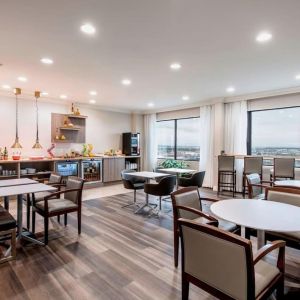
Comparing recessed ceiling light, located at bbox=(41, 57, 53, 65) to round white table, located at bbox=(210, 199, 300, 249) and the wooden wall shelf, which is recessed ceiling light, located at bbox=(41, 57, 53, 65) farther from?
round white table, located at bbox=(210, 199, 300, 249)

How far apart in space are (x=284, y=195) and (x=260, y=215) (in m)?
0.82

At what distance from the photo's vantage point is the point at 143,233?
3.52m

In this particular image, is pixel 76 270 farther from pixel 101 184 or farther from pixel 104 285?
pixel 101 184

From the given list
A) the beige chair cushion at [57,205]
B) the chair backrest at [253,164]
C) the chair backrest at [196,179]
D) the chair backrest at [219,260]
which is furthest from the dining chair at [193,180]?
the chair backrest at [219,260]

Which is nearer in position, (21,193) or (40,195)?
(21,193)

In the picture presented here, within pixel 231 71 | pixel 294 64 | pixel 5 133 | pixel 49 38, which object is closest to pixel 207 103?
pixel 231 71

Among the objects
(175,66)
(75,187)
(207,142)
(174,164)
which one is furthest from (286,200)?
(174,164)

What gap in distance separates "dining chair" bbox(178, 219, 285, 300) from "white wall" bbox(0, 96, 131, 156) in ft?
19.7

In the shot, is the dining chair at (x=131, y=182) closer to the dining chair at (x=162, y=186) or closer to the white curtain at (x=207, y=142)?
the dining chair at (x=162, y=186)

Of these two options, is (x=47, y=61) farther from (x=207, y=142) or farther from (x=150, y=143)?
(x=150, y=143)

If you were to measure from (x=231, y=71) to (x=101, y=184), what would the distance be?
5.09 m

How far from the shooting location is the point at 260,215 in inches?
77.1

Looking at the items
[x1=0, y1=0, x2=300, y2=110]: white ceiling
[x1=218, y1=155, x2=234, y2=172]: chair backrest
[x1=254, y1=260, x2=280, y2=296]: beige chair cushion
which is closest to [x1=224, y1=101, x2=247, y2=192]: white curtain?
[x1=218, y1=155, x2=234, y2=172]: chair backrest

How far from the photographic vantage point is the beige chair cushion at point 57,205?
3.18 m
